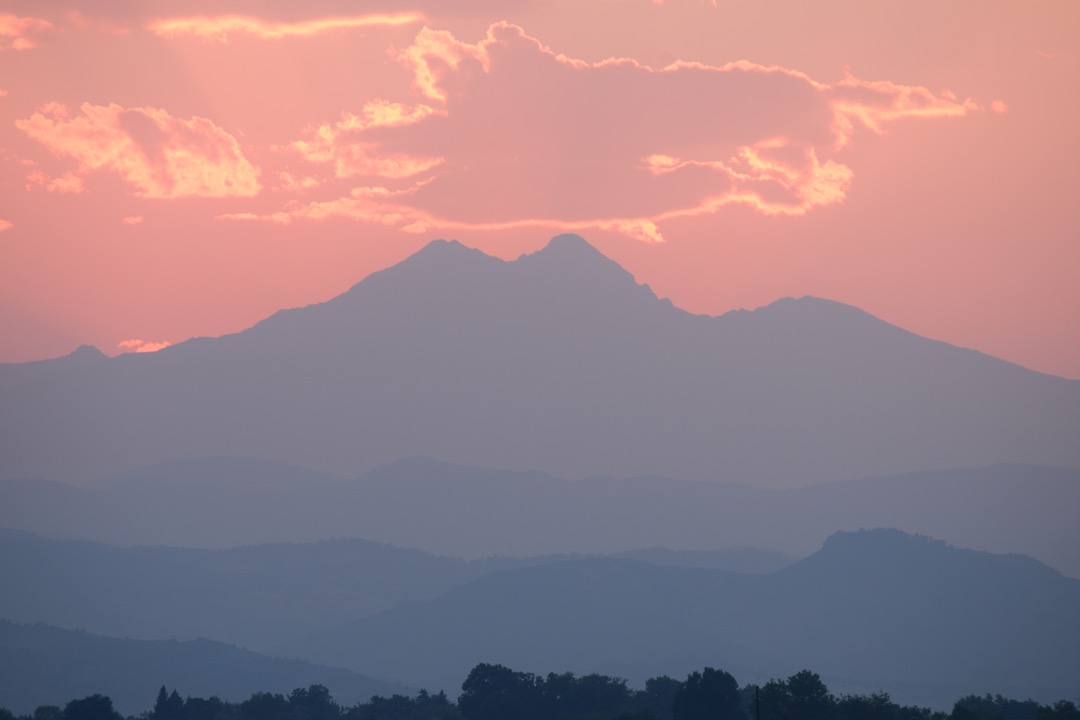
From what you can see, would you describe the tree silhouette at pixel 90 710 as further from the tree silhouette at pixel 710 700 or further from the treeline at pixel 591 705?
the tree silhouette at pixel 710 700

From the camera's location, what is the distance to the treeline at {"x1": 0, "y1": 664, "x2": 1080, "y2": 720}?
129250mm

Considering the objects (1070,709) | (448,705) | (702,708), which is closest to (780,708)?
(702,708)

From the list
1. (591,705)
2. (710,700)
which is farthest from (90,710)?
(710,700)

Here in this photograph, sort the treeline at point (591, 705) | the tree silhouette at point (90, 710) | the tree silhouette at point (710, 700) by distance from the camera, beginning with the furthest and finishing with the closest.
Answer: the tree silhouette at point (90, 710) < the tree silhouette at point (710, 700) < the treeline at point (591, 705)

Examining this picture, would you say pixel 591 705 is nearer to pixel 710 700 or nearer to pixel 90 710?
pixel 710 700

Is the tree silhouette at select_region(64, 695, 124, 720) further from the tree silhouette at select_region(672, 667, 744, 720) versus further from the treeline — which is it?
the tree silhouette at select_region(672, 667, 744, 720)

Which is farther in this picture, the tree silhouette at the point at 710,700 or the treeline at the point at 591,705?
the tree silhouette at the point at 710,700

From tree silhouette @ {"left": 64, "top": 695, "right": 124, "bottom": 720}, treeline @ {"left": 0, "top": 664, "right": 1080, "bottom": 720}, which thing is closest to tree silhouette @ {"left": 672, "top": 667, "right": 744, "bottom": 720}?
treeline @ {"left": 0, "top": 664, "right": 1080, "bottom": 720}

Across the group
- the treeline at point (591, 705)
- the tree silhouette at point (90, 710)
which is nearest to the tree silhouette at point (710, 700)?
the treeline at point (591, 705)

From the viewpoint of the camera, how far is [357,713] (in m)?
172

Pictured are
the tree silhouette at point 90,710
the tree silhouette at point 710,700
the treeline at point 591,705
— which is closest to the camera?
the treeline at point 591,705

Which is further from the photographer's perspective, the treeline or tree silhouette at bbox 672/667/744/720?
tree silhouette at bbox 672/667/744/720

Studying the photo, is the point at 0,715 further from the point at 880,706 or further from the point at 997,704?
the point at 997,704

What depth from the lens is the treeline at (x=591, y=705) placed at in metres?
129
